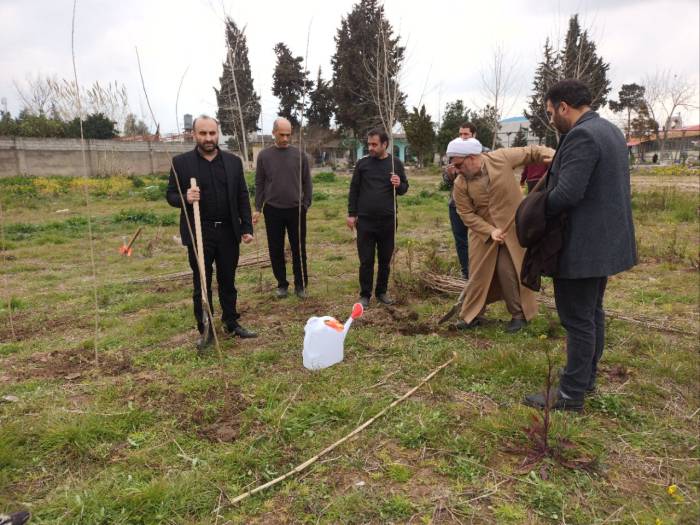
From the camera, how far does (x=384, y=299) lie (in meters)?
5.30

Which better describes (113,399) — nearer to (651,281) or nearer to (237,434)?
(237,434)

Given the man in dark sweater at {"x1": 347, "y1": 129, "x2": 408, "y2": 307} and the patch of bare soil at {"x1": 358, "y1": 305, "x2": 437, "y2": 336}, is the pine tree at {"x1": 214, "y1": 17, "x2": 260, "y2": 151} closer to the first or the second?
the man in dark sweater at {"x1": 347, "y1": 129, "x2": 408, "y2": 307}

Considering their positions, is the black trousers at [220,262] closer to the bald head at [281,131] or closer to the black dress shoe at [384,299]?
the bald head at [281,131]

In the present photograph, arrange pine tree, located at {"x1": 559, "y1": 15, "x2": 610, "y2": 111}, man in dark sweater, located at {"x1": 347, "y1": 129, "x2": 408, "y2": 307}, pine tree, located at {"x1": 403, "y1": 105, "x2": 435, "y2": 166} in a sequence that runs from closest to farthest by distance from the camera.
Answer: man in dark sweater, located at {"x1": 347, "y1": 129, "x2": 408, "y2": 307}
pine tree, located at {"x1": 559, "y1": 15, "x2": 610, "y2": 111}
pine tree, located at {"x1": 403, "y1": 105, "x2": 435, "y2": 166}

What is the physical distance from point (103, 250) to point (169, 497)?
8112 mm

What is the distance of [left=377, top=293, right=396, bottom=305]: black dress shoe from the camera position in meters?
5.27

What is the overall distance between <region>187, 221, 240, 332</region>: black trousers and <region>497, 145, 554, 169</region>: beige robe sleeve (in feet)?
8.03

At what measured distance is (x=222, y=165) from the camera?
4.09 meters

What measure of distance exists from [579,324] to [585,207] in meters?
0.68

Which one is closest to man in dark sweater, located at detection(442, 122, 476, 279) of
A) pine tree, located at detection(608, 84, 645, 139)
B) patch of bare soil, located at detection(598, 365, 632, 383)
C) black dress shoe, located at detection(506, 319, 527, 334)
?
black dress shoe, located at detection(506, 319, 527, 334)

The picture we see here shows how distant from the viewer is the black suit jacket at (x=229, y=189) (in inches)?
156

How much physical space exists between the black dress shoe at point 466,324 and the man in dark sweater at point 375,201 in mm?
1071

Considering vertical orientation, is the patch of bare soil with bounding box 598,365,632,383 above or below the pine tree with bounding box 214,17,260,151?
below

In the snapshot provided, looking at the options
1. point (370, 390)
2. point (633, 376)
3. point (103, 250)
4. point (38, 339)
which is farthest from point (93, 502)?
point (103, 250)
